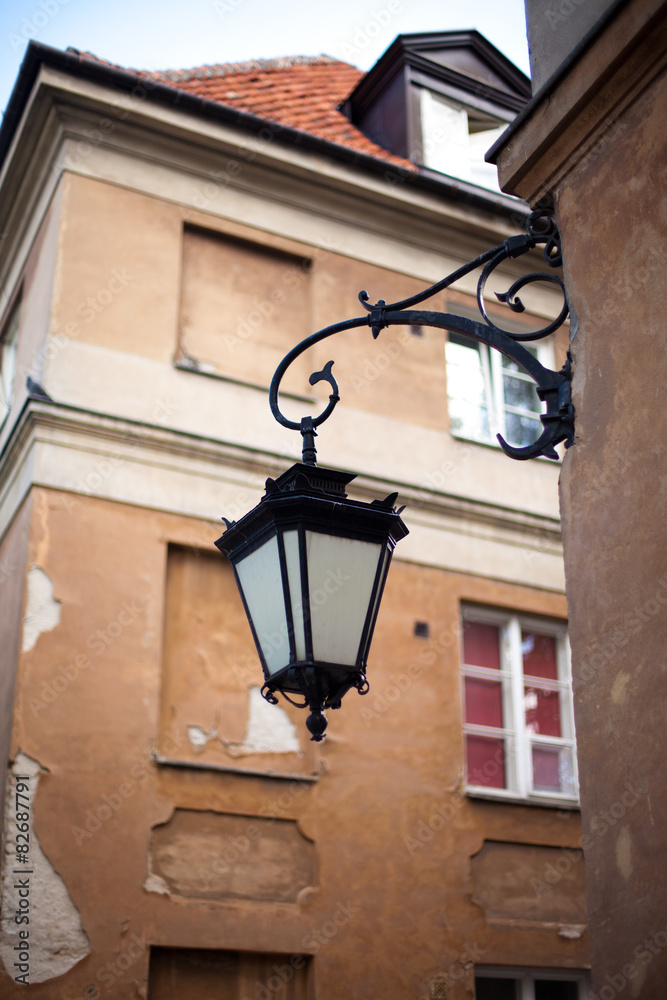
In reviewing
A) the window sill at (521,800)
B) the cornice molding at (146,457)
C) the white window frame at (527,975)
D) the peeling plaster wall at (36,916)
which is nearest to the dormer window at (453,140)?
the cornice molding at (146,457)

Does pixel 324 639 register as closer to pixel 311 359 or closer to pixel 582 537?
pixel 582 537

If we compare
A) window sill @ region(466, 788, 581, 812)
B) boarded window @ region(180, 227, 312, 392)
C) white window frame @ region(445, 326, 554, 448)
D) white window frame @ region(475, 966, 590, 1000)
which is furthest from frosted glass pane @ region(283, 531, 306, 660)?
white window frame @ region(445, 326, 554, 448)

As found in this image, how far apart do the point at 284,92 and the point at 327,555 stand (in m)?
11.3

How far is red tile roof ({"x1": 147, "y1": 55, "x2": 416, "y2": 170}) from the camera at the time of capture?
44.1ft

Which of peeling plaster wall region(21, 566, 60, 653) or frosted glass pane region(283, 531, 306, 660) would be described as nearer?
frosted glass pane region(283, 531, 306, 660)

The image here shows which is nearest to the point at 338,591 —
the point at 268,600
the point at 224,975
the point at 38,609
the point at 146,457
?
the point at 268,600

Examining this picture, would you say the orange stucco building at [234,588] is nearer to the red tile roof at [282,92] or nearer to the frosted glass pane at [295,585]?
the red tile roof at [282,92]

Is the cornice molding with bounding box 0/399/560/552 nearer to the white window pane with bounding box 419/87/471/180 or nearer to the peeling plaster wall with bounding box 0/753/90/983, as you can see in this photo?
the peeling plaster wall with bounding box 0/753/90/983

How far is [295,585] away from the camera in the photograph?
452cm

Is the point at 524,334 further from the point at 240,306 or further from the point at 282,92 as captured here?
the point at 282,92

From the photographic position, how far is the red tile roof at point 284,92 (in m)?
13.4

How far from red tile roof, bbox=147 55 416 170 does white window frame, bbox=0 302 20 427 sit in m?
3.17

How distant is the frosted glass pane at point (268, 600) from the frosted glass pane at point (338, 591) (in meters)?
0.13

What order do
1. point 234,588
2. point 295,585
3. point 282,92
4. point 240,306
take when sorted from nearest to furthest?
1. point 295,585
2. point 234,588
3. point 240,306
4. point 282,92
